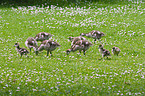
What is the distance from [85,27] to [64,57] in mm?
9291

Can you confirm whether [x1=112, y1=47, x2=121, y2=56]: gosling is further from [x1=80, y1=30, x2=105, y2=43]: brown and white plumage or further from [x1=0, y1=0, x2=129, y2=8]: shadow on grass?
[x1=0, y1=0, x2=129, y2=8]: shadow on grass

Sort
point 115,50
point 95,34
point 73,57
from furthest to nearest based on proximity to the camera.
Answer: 1. point 95,34
2. point 115,50
3. point 73,57

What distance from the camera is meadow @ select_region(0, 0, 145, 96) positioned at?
440 inches

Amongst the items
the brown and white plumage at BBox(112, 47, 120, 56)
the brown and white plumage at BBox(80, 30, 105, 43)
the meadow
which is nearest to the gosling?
the brown and white plumage at BBox(112, 47, 120, 56)

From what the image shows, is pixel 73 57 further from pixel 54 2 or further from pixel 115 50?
pixel 54 2

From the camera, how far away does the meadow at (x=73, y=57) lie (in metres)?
11.2

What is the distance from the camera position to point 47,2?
115 ft

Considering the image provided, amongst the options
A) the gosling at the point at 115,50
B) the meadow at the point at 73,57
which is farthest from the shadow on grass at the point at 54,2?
the gosling at the point at 115,50

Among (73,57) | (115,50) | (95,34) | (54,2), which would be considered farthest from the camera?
(54,2)

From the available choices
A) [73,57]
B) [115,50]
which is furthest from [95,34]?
[73,57]

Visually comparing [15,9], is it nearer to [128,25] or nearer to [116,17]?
[116,17]

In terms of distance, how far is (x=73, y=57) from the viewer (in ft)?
53.6

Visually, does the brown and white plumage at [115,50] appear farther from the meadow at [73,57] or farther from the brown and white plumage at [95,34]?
the brown and white plumage at [95,34]

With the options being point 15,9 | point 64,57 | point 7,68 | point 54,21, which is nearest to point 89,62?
point 64,57
